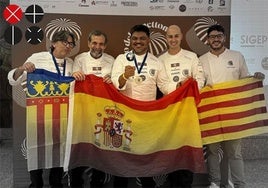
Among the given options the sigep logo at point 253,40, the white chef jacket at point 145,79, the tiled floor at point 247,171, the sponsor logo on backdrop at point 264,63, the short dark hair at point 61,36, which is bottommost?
the tiled floor at point 247,171

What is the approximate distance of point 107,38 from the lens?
5.25m

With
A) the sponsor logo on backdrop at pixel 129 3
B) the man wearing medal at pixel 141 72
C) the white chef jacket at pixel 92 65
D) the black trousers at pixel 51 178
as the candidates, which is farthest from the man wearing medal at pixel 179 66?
the black trousers at pixel 51 178

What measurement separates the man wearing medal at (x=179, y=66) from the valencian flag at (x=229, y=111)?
0.74ft

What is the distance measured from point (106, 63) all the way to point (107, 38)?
40 centimetres

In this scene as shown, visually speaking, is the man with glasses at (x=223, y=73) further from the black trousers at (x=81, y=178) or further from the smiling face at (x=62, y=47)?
the smiling face at (x=62, y=47)

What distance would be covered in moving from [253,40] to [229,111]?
1.59 metres

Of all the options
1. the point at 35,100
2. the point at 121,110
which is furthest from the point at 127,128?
the point at 35,100

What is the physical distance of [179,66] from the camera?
5.00 m

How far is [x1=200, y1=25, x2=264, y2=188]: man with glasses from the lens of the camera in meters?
4.98

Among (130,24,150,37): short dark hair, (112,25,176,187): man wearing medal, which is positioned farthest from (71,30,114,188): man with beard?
(130,24,150,37): short dark hair

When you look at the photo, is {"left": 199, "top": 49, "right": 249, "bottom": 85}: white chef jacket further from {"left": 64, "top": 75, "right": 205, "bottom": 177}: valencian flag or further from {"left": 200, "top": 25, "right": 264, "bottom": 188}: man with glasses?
{"left": 64, "top": 75, "right": 205, "bottom": 177}: valencian flag

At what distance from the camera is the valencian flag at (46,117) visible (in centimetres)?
475

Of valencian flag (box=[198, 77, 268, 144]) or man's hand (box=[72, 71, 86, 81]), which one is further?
valencian flag (box=[198, 77, 268, 144])

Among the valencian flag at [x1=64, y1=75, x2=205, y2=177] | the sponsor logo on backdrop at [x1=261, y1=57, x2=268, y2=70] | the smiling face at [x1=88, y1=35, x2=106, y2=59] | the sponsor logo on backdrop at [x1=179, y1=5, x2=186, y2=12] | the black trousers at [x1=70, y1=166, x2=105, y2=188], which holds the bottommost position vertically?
the black trousers at [x1=70, y1=166, x2=105, y2=188]
